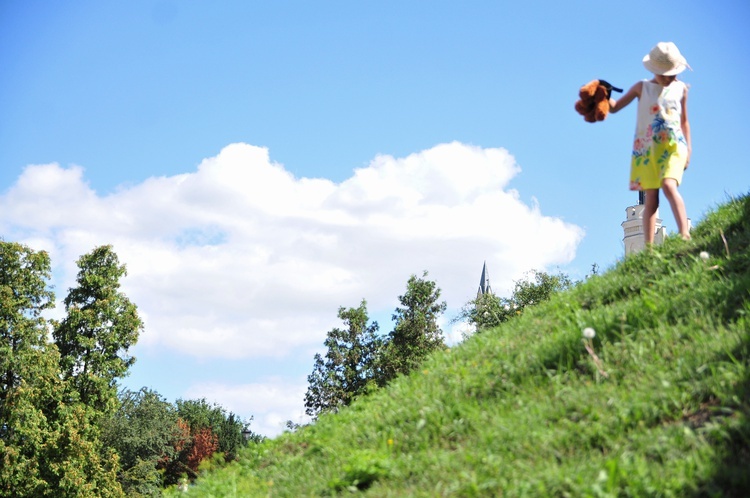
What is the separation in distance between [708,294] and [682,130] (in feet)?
9.46

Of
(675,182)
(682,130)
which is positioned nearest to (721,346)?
(675,182)

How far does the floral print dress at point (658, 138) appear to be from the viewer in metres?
8.64

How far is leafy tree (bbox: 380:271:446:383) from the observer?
1870 inches

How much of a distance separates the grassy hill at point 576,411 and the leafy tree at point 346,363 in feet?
129

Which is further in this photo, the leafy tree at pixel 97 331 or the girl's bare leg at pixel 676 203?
the leafy tree at pixel 97 331

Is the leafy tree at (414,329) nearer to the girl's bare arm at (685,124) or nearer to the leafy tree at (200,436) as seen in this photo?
the leafy tree at (200,436)

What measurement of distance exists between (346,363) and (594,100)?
40369mm

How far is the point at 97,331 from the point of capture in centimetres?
3772

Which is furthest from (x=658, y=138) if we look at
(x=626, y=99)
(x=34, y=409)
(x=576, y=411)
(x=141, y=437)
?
(x=141, y=437)

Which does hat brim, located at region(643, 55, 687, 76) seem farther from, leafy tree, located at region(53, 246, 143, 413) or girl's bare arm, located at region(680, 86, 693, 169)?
leafy tree, located at region(53, 246, 143, 413)

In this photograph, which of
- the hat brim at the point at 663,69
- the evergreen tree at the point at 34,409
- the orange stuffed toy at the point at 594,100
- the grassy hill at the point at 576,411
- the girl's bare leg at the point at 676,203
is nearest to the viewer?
the grassy hill at the point at 576,411

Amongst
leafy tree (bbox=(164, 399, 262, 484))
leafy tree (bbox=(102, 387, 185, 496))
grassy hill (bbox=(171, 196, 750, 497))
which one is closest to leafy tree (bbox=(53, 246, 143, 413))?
leafy tree (bbox=(102, 387, 185, 496))

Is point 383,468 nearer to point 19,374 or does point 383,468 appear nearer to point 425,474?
point 425,474

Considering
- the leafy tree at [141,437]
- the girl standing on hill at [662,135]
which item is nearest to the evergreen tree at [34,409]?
the leafy tree at [141,437]
